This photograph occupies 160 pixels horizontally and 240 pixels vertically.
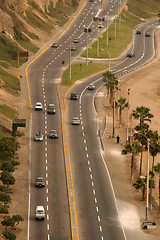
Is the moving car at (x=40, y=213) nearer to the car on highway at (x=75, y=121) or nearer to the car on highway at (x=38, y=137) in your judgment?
the car on highway at (x=38, y=137)

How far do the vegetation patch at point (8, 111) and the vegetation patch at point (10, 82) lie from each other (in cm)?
1420

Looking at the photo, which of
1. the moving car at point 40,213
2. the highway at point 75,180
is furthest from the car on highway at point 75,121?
the moving car at point 40,213

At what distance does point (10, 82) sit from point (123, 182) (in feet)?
203

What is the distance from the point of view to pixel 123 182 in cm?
12625

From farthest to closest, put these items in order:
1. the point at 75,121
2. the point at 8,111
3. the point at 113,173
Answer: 1. the point at 8,111
2. the point at 75,121
3. the point at 113,173

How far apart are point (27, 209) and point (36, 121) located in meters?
45.5

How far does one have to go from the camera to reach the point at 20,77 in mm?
190250

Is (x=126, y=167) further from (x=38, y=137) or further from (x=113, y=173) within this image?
(x=38, y=137)

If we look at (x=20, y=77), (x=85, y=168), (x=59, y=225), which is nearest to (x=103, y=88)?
(x=20, y=77)

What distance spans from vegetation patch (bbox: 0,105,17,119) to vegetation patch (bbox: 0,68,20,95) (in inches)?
559

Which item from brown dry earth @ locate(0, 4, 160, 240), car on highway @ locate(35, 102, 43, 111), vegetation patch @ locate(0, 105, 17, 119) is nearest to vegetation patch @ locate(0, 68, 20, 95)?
brown dry earth @ locate(0, 4, 160, 240)

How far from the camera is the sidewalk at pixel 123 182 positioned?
356ft

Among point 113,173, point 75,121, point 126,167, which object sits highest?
point 75,121

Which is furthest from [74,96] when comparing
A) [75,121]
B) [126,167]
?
[126,167]
